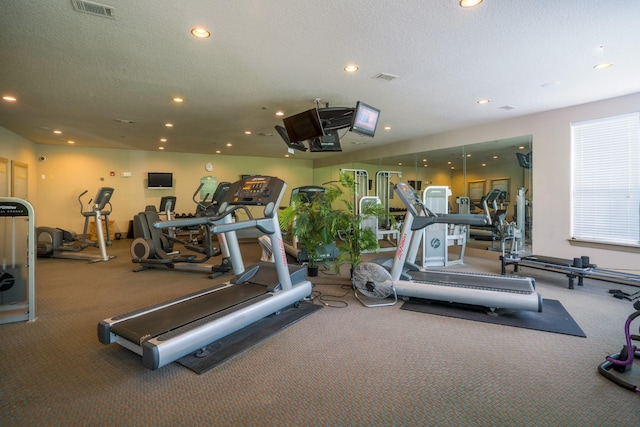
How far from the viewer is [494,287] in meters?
3.38

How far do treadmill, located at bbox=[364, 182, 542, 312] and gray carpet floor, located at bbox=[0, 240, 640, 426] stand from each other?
0.29 meters

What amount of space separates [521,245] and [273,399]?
6035mm

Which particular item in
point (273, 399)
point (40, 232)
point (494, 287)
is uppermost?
point (40, 232)

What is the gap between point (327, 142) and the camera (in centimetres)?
512

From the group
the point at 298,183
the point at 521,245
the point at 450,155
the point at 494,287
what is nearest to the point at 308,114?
the point at 494,287

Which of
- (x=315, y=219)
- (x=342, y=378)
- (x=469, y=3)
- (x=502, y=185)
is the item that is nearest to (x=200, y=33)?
(x=469, y=3)

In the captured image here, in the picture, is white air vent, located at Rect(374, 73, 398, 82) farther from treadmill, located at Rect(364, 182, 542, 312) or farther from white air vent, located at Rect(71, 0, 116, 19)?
white air vent, located at Rect(71, 0, 116, 19)

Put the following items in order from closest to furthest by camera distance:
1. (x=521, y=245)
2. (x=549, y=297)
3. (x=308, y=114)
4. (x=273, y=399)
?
(x=273, y=399)
(x=549, y=297)
(x=308, y=114)
(x=521, y=245)

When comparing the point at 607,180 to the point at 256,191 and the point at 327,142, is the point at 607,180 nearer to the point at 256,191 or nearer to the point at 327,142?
the point at 327,142

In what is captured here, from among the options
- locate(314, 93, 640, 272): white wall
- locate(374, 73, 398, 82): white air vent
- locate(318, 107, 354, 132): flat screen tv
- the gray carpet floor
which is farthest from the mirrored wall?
locate(374, 73, 398, 82): white air vent

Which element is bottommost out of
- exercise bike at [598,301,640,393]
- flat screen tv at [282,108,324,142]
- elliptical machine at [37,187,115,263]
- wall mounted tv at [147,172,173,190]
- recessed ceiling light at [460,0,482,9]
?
exercise bike at [598,301,640,393]

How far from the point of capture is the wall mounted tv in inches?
390

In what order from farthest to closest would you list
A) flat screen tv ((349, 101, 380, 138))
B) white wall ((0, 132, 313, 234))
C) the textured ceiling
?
white wall ((0, 132, 313, 234)) < flat screen tv ((349, 101, 380, 138)) < the textured ceiling

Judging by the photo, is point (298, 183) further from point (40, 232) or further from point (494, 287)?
point (494, 287)
